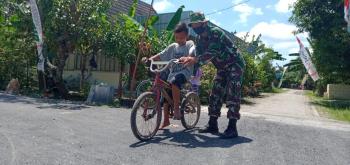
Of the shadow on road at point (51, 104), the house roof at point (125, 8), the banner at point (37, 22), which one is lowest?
the shadow on road at point (51, 104)

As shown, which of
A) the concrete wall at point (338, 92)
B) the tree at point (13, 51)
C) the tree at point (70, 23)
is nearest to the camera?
the tree at point (70, 23)

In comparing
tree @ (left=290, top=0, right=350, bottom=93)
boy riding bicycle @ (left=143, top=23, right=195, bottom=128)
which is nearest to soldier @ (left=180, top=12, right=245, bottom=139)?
boy riding bicycle @ (left=143, top=23, right=195, bottom=128)

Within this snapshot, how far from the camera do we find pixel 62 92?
39.8 feet

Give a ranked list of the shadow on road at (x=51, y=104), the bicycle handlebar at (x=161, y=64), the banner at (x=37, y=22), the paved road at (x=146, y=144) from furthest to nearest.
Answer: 1. the banner at (x=37, y=22)
2. the shadow on road at (x=51, y=104)
3. the bicycle handlebar at (x=161, y=64)
4. the paved road at (x=146, y=144)

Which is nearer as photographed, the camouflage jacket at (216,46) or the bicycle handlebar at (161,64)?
the bicycle handlebar at (161,64)

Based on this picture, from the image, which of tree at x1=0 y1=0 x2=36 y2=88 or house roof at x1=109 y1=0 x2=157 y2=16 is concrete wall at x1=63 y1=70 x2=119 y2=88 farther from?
house roof at x1=109 y1=0 x2=157 y2=16

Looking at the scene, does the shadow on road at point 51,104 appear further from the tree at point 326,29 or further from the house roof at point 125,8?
the tree at point 326,29

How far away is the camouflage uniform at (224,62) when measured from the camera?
19.4 feet

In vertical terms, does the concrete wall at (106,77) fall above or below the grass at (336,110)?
above

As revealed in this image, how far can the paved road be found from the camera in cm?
444

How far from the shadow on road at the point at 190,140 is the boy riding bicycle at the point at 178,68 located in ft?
0.86

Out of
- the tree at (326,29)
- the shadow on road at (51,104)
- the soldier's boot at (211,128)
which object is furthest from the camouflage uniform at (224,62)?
the tree at (326,29)

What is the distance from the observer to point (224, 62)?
6.05 metres

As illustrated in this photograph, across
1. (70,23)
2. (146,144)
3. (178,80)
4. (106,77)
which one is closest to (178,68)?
(178,80)
